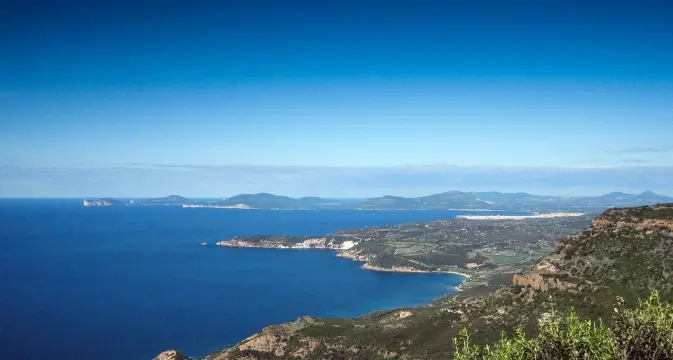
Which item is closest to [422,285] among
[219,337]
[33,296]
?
[219,337]

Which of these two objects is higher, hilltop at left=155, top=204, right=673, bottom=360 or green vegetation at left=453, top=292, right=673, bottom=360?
green vegetation at left=453, top=292, right=673, bottom=360

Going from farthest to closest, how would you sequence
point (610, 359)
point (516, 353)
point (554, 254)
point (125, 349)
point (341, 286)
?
point (341, 286) → point (125, 349) → point (554, 254) → point (516, 353) → point (610, 359)

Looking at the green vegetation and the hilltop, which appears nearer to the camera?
the green vegetation

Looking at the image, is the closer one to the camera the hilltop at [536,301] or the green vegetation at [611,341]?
the green vegetation at [611,341]

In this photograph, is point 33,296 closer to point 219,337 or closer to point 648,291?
point 219,337

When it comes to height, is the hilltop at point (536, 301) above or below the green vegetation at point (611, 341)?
below

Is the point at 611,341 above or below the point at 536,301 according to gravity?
above

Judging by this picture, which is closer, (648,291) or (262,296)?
(648,291)

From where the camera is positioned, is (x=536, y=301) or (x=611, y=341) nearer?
(x=611, y=341)
